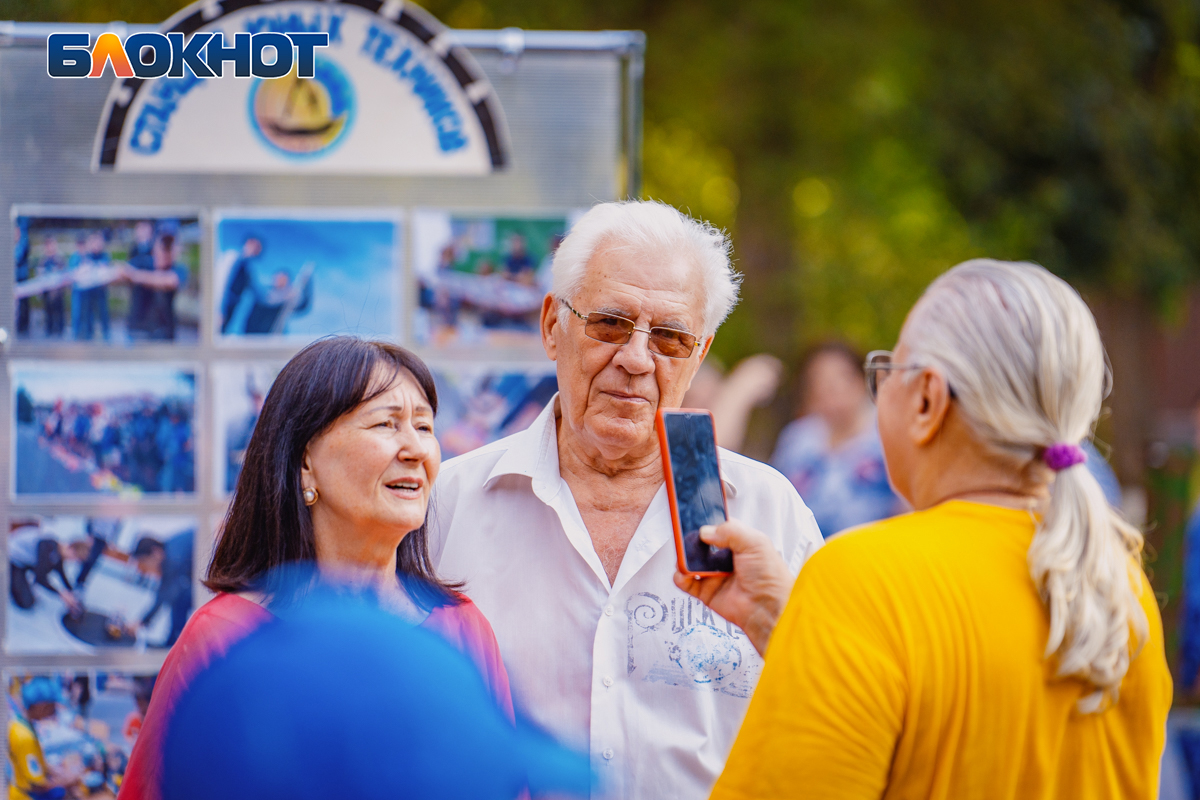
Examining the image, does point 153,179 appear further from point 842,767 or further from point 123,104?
point 842,767

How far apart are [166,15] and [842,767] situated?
26.5ft

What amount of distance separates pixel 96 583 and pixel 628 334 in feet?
5.48

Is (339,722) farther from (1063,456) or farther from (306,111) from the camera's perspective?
(306,111)

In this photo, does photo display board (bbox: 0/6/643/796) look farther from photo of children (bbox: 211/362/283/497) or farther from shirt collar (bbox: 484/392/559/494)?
shirt collar (bbox: 484/392/559/494)

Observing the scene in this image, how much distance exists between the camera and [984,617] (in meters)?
1.57

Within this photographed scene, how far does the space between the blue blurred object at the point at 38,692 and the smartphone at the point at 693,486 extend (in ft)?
6.37

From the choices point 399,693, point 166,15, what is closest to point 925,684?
point 399,693

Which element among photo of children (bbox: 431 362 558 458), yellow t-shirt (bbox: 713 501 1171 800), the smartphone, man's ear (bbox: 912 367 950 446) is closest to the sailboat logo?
photo of children (bbox: 431 362 558 458)

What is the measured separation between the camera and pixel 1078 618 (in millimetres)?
1550

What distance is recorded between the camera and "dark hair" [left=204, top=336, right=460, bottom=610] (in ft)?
7.05

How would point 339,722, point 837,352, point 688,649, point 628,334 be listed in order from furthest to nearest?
point 837,352, point 628,334, point 688,649, point 339,722

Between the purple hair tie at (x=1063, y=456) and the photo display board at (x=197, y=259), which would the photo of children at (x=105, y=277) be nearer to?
the photo display board at (x=197, y=259)

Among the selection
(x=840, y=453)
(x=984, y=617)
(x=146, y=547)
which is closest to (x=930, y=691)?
(x=984, y=617)

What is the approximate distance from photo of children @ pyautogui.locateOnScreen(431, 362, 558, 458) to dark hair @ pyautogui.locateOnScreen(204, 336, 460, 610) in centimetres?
98
